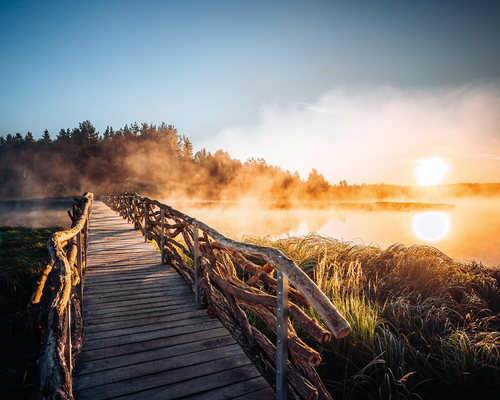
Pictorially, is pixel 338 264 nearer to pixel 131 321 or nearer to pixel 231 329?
pixel 231 329

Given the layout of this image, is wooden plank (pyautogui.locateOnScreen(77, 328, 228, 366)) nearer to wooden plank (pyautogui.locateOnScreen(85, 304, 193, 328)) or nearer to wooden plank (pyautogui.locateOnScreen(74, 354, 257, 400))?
wooden plank (pyautogui.locateOnScreen(74, 354, 257, 400))

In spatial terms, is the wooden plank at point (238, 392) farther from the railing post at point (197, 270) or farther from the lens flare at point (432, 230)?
the lens flare at point (432, 230)

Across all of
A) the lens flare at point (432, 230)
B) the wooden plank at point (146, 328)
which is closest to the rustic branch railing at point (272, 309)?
the wooden plank at point (146, 328)

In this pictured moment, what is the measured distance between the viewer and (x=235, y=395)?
1802 mm

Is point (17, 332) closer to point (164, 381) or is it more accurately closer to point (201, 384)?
point (164, 381)

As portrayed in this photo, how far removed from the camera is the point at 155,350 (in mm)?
2309

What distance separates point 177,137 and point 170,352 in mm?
63350

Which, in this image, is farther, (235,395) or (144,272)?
(144,272)

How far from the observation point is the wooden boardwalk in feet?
6.05

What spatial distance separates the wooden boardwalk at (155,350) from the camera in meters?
1.84

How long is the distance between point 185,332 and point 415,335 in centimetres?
264

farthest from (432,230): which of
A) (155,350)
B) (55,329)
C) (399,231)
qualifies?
(55,329)

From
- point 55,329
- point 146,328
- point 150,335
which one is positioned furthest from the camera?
point 146,328

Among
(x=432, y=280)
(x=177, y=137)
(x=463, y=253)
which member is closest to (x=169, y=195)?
(x=177, y=137)
